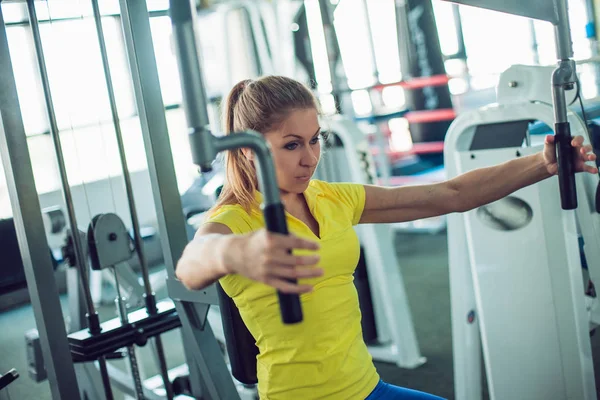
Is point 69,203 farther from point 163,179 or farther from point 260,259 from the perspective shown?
point 260,259

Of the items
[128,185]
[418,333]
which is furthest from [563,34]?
[418,333]

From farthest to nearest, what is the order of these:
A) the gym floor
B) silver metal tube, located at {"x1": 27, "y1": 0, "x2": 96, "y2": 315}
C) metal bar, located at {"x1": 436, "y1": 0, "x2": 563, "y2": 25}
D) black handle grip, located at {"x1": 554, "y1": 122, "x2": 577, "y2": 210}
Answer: the gym floor → silver metal tube, located at {"x1": 27, "y1": 0, "x2": 96, "y2": 315} → black handle grip, located at {"x1": 554, "y1": 122, "x2": 577, "y2": 210} → metal bar, located at {"x1": 436, "y1": 0, "x2": 563, "y2": 25}

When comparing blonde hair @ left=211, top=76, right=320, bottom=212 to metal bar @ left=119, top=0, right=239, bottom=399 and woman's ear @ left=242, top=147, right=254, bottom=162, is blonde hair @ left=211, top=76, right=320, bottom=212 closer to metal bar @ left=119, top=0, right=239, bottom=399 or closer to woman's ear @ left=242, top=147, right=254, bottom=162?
woman's ear @ left=242, top=147, right=254, bottom=162

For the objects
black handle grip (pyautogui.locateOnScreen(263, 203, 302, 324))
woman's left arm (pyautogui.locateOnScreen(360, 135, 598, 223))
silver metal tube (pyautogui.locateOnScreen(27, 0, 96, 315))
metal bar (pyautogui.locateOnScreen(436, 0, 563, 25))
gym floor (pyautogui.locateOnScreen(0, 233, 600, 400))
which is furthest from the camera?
gym floor (pyautogui.locateOnScreen(0, 233, 600, 400))

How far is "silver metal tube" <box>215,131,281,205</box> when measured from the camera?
0.82 m

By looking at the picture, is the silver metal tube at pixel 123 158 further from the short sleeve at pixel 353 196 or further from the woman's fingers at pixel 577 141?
the woman's fingers at pixel 577 141

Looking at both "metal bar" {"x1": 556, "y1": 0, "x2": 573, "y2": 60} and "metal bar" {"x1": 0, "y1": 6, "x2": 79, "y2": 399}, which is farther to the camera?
"metal bar" {"x1": 0, "y1": 6, "x2": 79, "y2": 399}

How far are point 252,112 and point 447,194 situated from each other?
532 mm

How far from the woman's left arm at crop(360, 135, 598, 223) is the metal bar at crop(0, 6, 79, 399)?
33.6 inches

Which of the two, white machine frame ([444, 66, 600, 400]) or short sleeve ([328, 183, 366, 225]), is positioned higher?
short sleeve ([328, 183, 366, 225])

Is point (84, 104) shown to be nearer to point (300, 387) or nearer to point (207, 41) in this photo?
point (207, 41)

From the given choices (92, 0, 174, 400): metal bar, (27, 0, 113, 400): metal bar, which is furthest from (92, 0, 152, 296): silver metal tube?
(27, 0, 113, 400): metal bar

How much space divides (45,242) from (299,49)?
4933 mm

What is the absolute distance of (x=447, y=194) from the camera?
1.63 meters
